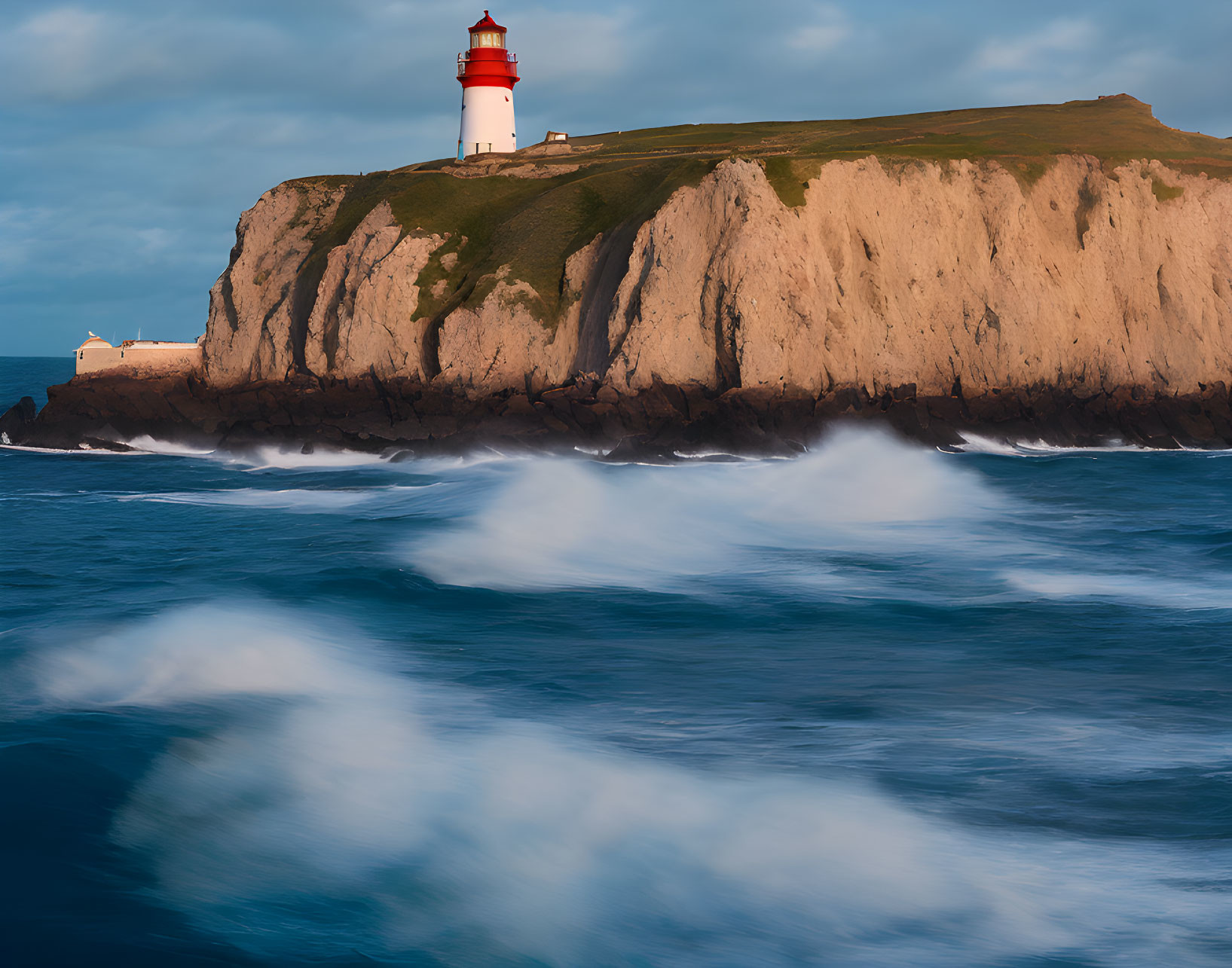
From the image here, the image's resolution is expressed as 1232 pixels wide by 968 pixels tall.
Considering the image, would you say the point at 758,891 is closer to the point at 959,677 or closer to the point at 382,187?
the point at 959,677

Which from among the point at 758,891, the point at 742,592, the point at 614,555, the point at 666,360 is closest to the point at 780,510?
the point at 614,555

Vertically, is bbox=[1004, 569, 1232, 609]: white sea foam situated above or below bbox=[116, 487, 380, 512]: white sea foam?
below

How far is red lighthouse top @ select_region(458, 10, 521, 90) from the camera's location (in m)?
58.3

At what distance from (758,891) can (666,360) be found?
96.1 feet

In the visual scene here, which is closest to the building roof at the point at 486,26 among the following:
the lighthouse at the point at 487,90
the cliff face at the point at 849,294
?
the lighthouse at the point at 487,90

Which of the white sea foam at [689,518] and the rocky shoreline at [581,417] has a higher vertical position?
the rocky shoreline at [581,417]

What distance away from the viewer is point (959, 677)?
12.8 m

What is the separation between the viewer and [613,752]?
10.3m

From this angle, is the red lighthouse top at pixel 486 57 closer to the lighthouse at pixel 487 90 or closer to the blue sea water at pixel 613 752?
the lighthouse at pixel 487 90

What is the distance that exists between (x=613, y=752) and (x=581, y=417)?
2590 centimetres

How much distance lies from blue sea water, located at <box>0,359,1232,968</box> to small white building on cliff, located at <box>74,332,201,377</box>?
85.5 ft

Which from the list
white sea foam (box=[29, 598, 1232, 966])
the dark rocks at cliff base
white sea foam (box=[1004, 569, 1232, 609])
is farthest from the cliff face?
white sea foam (box=[29, 598, 1232, 966])

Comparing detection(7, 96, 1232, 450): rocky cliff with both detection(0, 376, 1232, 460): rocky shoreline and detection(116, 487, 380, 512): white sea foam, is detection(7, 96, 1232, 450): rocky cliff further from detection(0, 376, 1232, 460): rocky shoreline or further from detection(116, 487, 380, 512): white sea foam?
detection(116, 487, 380, 512): white sea foam

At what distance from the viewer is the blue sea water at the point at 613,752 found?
24.5ft
